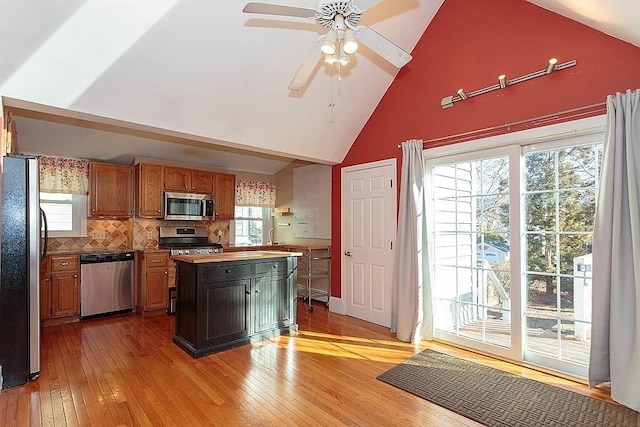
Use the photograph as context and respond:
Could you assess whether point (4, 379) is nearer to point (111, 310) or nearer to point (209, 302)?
point (209, 302)

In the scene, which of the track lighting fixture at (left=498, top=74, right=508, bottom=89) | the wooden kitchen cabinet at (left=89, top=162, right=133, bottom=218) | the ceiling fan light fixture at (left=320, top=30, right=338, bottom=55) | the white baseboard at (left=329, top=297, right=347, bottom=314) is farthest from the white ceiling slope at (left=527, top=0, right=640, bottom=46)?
the wooden kitchen cabinet at (left=89, top=162, right=133, bottom=218)

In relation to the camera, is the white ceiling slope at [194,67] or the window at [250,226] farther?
the window at [250,226]

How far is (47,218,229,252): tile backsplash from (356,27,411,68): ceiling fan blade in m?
4.53

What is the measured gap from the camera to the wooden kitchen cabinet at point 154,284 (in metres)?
4.86

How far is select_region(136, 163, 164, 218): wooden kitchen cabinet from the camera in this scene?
5.12 metres

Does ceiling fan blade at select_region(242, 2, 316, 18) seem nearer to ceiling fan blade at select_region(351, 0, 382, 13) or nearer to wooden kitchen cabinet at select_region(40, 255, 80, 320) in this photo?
ceiling fan blade at select_region(351, 0, 382, 13)

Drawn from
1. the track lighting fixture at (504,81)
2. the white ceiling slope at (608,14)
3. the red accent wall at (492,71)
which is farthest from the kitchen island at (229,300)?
the white ceiling slope at (608,14)

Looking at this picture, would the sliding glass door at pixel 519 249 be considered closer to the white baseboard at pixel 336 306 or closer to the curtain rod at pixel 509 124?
the curtain rod at pixel 509 124

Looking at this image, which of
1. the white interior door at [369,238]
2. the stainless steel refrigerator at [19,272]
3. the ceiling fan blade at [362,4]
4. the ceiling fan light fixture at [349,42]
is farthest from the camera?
the white interior door at [369,238]

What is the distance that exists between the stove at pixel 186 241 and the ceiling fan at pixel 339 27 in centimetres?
375

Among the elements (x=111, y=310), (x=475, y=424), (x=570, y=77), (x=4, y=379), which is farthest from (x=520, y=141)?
(x=111, y=310)

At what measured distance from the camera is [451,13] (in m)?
3.83

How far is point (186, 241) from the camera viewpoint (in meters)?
5.74

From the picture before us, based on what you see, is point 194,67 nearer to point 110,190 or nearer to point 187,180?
point 187,180
